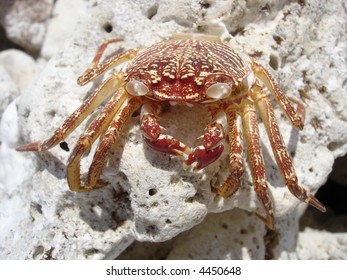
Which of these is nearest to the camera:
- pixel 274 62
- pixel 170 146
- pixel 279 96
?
pixel 170 146

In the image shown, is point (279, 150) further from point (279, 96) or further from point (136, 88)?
point (136, 88)

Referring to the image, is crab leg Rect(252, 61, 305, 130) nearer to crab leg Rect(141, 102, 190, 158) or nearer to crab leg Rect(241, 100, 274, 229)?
crab leg Rect(241, 100, 274, 229)

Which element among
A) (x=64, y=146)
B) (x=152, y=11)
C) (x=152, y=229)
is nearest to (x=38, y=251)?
(x=64, y=146)

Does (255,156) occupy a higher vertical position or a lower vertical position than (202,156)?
lower

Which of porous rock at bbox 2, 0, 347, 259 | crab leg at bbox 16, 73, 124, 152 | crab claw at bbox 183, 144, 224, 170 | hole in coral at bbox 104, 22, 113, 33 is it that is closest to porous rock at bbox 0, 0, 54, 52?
porous rock at bbox 2, 0, 347, 259

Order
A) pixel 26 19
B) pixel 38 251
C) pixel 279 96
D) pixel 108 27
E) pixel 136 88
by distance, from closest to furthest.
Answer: pixel 136 88 → pixel 279 96 → pixel 38 251 → pixel 108 27 → pixel 26 19

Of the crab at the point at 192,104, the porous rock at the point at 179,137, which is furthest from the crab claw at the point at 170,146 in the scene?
the porous rock at the point at 179,137

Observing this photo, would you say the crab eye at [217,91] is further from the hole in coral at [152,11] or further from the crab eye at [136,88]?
the hole in coral at [152,11]

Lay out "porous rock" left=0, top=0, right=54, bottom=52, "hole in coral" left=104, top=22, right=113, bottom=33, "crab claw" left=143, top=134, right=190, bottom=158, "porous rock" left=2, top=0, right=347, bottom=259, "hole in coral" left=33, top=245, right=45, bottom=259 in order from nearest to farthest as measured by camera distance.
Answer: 1. "crab claw" left=143, top=134, right=190, bottom=158
2. "porous rock" left=2, top=0, right=347, bottom=259
3. "hole in coral" left=33, top=245, right=45, bottom=259
4. "hole in coral" left=104, top=22, right=113, bottom=33
5. "porous rock" left=0, top=0, right=54, bottom=52
